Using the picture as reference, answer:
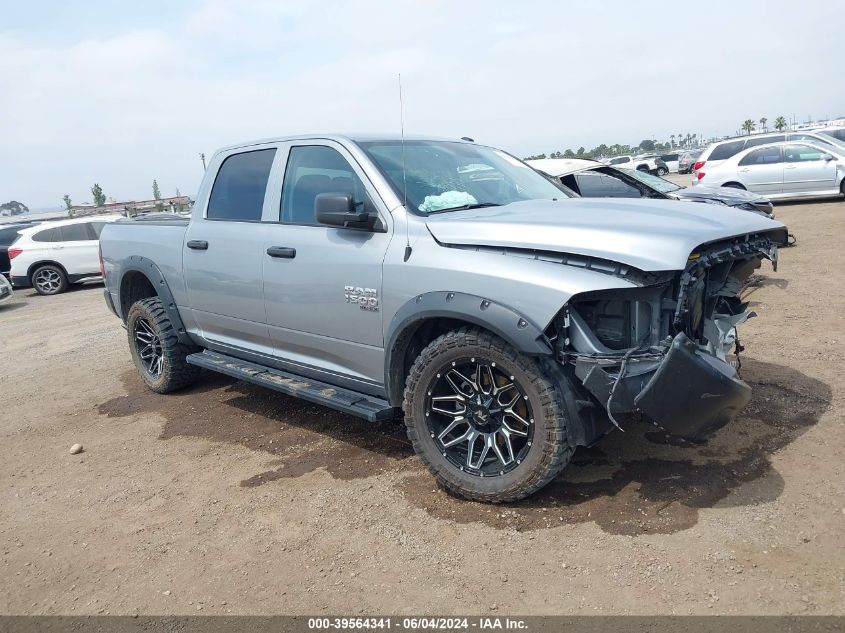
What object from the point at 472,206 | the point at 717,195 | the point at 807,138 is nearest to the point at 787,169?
the point at 807,138

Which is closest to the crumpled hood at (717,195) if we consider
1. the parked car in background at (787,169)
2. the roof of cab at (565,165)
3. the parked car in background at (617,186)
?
the parked car in background at (617,186)

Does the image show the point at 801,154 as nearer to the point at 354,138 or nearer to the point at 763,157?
the point at 763,157

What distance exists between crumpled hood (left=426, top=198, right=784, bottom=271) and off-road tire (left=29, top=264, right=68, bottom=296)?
45.9 ft

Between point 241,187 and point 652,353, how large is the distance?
10.5 feet

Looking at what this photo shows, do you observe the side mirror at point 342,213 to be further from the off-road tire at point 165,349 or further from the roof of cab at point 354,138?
the off-road tire at point 165,349

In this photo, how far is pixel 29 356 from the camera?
816cm

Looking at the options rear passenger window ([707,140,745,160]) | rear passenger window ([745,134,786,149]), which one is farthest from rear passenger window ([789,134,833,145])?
rear passenger window ([707,140,745,160])

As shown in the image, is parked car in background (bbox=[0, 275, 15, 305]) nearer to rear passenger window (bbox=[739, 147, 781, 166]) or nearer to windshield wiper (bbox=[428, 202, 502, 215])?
windshield wiper (bbox=[428, 202, 502, 215])

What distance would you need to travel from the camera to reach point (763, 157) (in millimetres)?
15641

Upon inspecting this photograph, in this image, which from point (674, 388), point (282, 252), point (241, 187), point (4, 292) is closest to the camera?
point (674, 388)

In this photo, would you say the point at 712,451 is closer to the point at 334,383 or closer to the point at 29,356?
the point at 334,383

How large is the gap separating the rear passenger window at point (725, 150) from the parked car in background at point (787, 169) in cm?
82

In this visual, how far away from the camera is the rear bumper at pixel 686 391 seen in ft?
9.39

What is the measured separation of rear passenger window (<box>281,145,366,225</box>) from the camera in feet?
13.4
